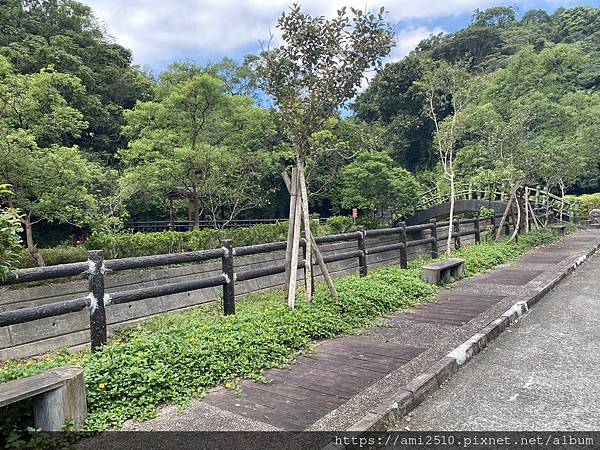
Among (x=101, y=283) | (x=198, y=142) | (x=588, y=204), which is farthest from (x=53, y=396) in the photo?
(x=588, y=204)

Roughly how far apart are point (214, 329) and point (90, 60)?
2510cm

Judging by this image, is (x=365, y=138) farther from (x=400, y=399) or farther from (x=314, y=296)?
(x=400, y=399)

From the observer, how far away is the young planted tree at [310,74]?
219 inches

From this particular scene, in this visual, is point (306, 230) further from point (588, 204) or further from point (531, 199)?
point (588, 204)

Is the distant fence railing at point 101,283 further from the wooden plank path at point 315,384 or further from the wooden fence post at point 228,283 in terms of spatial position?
the wooden plank path at point 315,384

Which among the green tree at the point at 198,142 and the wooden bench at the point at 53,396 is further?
the green tree at the point at 198,142

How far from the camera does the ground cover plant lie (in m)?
3.09

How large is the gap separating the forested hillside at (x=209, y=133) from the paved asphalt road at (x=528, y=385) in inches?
141

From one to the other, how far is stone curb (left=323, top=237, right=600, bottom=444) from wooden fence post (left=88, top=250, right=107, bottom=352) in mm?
2472

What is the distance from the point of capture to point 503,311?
5.79 meters

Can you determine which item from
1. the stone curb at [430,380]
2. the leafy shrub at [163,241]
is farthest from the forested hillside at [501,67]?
the stone curb at [430,380]

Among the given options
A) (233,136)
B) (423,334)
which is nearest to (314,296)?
(423,334)

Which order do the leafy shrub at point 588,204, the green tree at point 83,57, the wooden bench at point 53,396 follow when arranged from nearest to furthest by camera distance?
1. the wooden bench at point 53,396
2. the green tree at point 83,57
3. the leafy shrub at point 588,204

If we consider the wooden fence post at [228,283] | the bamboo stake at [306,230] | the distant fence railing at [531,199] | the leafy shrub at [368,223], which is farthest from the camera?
the leafy shrub at [368,223]
